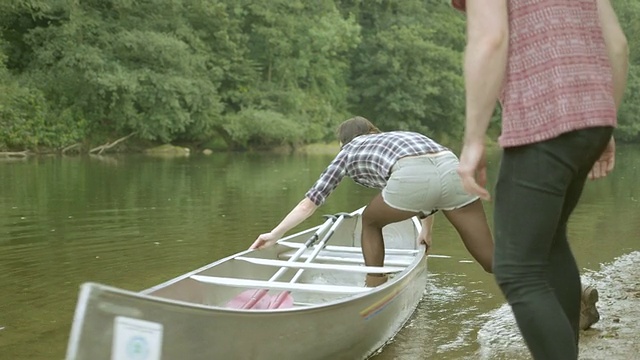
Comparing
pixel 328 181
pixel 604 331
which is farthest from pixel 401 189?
pixel 604 331

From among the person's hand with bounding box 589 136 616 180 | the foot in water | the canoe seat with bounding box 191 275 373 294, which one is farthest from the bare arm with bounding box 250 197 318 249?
the person's hand with bounding box 589 136 616 180

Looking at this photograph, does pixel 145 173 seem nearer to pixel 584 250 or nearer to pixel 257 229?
pixel 257 229

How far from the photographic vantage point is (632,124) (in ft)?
163

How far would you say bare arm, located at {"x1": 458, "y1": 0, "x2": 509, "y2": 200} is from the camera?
78.9 inches

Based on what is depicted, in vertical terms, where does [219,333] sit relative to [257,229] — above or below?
above

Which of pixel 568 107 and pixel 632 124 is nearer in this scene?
pixel 568 107

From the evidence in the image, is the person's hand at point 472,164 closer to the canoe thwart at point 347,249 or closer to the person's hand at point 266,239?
the person's hand at point 266,239

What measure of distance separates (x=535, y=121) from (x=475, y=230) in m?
2.32

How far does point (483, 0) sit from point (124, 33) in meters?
31.2

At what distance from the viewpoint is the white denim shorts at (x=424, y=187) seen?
4.23 m

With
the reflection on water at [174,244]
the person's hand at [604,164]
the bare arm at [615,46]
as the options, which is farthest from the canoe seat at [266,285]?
the bare arm at [615,46]

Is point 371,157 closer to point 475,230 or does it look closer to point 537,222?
point 475,230

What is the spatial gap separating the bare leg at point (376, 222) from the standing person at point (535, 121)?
7.34ft

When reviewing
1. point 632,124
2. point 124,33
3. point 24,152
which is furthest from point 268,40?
point 632,124
